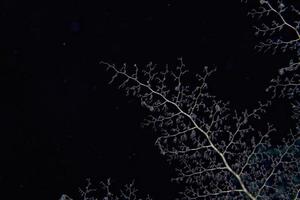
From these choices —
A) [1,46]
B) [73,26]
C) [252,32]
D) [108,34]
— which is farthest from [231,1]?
[1,46]

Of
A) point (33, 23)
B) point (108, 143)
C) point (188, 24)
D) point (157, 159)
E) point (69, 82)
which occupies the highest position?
point (33, 23)

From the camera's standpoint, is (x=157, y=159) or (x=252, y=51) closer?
(x=252, y=51)

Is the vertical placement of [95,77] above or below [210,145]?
above

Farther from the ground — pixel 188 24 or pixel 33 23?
pixel 33 23

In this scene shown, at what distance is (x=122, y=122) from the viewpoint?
8.44 meters

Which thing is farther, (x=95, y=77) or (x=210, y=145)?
(x=95, y=77)

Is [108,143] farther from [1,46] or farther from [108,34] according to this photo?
[1,46]

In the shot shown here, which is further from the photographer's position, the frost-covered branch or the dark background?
the dark background

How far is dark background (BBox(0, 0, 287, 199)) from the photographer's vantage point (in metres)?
7.91

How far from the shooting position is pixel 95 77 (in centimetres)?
831

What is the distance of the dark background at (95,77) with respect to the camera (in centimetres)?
791

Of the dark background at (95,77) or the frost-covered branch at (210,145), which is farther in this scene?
the dark background at (95,77)

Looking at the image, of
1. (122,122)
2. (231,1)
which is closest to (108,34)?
(122,122)

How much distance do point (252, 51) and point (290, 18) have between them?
3.11 ft
